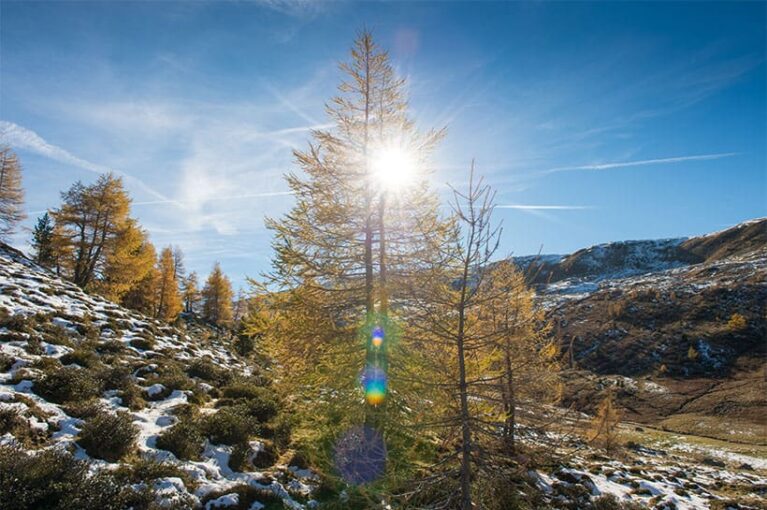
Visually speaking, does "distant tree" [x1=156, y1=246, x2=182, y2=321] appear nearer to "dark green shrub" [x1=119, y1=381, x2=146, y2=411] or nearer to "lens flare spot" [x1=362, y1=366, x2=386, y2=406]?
"dark green shrub" [x1=119, y1=381, x2=146, y2=411]

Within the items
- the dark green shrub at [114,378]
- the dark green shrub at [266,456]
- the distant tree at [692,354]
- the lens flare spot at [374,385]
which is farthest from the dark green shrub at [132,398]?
the distant tree at [692,354]

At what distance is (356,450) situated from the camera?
27.2ft

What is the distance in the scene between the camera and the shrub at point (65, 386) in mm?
8586

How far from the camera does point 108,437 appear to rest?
726 centimetres

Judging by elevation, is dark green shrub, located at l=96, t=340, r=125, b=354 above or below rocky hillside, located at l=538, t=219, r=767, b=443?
above

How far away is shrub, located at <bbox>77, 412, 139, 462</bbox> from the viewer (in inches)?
276

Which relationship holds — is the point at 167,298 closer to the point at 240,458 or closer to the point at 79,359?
the point at 79,359

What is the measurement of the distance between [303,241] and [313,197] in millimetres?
1209

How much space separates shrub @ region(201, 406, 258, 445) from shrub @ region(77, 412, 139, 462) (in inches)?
65.1

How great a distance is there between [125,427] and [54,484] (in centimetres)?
219

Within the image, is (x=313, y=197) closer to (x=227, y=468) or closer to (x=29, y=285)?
(x=227, y=468)

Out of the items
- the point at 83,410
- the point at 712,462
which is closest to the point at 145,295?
the point at 83,410

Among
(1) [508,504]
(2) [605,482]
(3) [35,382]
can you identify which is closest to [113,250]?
(3) [35,382]

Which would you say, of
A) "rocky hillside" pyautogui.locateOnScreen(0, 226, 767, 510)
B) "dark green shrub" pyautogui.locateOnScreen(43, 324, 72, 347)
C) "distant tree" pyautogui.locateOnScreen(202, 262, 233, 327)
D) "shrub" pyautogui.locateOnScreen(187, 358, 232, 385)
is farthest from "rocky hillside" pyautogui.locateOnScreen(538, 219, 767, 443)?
"distant tree" pyautogui.locateOnScreen(202, 262, 233, 327)
